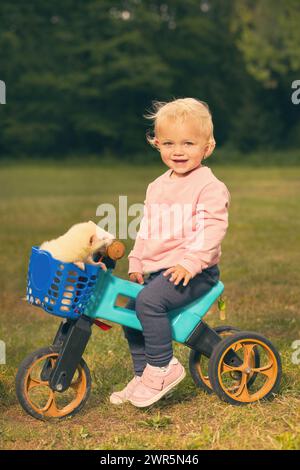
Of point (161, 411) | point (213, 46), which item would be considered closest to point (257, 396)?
point (161, 411)

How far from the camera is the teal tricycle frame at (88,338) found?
361 centimetres

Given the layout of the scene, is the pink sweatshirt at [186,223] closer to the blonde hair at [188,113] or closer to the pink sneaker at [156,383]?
the blonde hair at [188,113]

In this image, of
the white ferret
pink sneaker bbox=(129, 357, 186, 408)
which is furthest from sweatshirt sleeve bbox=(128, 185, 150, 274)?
pink sneaker bbox=(129, 357, 186, 408)

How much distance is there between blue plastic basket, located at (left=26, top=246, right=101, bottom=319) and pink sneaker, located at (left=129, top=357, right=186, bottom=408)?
0.53 meters

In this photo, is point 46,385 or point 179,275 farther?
point 46,385

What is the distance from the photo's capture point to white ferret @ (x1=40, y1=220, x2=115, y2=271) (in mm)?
3600

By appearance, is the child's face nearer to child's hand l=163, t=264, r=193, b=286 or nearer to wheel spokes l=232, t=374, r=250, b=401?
child's hand l=163, t=264, r=193, b=286

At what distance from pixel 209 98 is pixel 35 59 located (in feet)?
34.0

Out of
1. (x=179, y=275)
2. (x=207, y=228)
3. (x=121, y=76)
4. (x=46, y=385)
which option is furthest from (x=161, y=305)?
(x=121, y=76)

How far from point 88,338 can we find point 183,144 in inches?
41.9

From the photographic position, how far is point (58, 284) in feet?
11.6

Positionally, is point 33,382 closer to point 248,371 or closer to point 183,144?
point 248,371

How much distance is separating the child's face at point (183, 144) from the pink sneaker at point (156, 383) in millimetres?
977

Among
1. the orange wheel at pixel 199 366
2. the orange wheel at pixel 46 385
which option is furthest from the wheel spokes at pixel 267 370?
the orange wheel at pixel 46 385
